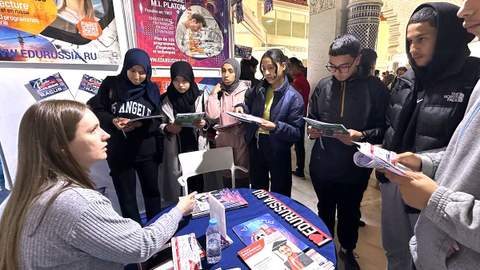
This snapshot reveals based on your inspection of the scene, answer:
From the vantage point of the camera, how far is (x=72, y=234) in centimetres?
74

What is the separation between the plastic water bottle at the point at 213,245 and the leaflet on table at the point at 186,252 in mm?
49

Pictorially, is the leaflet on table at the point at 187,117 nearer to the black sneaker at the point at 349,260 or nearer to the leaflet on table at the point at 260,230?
the leaflet on table at the point at 260,230

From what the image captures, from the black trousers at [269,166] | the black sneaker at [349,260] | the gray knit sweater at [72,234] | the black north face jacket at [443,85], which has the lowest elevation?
the black sneaker at [349,260]

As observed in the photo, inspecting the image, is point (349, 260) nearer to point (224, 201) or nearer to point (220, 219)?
point (224, 201)

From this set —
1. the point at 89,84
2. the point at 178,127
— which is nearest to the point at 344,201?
the point at 178,127

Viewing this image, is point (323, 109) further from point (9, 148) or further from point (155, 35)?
point (9, 148)

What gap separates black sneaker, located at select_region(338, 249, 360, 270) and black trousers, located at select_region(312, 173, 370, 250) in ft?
0.15

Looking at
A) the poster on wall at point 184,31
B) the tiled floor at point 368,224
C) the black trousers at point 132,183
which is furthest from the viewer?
the poster on wall at point 184,31

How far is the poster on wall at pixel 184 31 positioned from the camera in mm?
2400

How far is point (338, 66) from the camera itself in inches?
61.3

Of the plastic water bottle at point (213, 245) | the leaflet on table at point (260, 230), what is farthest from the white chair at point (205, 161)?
the plastic water bottle at point (213, 245)

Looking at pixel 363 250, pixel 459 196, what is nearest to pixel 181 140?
pixel 363 250

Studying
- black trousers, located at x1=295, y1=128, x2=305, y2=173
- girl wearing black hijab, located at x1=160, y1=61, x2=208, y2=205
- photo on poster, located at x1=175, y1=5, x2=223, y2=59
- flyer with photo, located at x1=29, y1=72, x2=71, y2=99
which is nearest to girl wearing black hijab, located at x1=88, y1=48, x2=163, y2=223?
girl wearing black hijab, located at x1=160, y1=61, x2=208, y2=205

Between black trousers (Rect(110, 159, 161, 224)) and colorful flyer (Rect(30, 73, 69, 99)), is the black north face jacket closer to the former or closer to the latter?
black trousers (Rect(110, 159, 161, 224))
